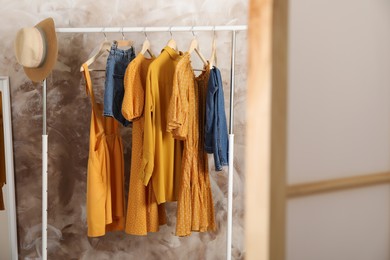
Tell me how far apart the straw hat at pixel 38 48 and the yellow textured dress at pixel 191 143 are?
647 mm

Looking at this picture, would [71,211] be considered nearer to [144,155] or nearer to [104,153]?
[104,153]

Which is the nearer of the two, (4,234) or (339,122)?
(339,122)

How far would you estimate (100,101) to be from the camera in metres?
2.86

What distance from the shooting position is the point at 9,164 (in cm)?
283

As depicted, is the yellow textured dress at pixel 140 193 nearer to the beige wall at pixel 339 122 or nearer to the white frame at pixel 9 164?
the white frame at pixel 9 164

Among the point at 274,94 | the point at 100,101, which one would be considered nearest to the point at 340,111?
the point at 274,94

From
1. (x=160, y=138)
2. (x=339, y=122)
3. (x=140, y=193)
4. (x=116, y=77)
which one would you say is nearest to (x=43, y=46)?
(x=116, y=77)

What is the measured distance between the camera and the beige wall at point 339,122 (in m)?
0.89

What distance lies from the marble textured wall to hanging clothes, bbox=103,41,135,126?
0.40 m

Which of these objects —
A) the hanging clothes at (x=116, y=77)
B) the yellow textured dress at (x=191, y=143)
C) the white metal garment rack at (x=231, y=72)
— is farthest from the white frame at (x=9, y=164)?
the yellow textured dress at (x=191, y=143)

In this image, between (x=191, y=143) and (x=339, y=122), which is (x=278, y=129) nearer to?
(x=339, y=122)

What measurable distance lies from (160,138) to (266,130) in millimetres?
1568

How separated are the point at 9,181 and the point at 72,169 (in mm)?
363

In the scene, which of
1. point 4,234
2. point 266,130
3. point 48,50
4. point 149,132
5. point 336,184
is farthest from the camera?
point 4,234
